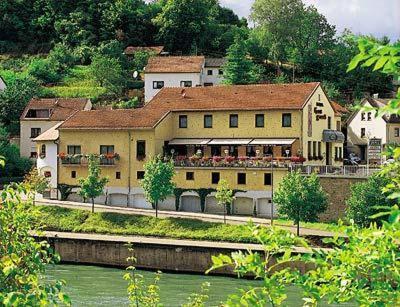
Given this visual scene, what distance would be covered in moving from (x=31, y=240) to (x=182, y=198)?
4650 centimetres

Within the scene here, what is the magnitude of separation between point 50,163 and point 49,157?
45 centimetres

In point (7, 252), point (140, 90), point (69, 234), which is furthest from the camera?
point (140, 90)

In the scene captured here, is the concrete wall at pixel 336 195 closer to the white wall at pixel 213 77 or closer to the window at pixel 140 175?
the window at pixel 140 175

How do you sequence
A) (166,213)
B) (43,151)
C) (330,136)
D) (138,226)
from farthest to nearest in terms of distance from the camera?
(43,151)
(330,136)
(166,213)
(138,226)

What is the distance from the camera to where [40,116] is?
76.1 m

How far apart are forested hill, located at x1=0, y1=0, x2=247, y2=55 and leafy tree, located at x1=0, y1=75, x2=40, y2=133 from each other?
21508 mm

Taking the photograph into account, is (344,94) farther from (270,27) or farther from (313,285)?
(313,285)

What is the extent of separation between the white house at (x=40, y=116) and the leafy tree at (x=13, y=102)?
16.4ft

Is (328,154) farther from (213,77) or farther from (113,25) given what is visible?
(113,25)

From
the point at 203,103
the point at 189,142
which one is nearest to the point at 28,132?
the point at 203,103

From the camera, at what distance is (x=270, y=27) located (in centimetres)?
9500

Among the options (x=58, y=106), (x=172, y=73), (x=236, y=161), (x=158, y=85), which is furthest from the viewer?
(x=172, y=73)

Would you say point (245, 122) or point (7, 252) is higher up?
point (245, 122)

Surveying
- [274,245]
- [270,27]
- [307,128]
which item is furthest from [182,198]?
[274,245]
